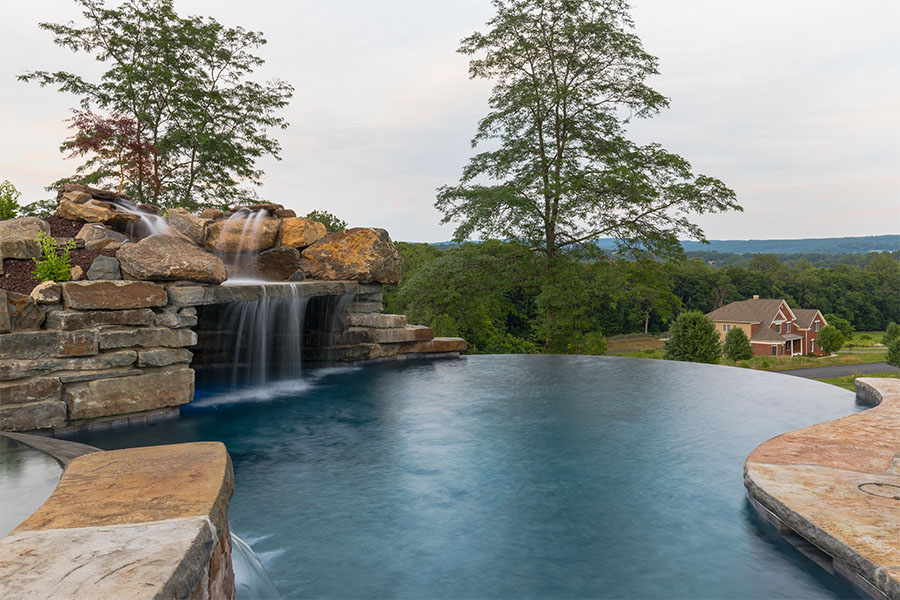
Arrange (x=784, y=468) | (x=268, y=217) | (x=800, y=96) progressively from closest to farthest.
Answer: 1. (x=784, y=468)
2. (x=268, y=217)
3. (x=800, y=96)

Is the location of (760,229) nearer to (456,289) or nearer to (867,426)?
(456,289)

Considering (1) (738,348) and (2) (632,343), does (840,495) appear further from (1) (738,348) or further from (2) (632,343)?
(2) (632,343)

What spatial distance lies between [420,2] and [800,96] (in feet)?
30.8

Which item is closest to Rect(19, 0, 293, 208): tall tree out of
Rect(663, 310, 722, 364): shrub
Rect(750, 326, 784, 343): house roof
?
Rect(663, 310, 722, 364): shrub

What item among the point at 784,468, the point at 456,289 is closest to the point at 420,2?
the point at 456,289

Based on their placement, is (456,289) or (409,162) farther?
(409,162)

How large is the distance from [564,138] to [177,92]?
10088 mm

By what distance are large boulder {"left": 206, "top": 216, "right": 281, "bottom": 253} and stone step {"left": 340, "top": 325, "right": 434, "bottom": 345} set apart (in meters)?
1.92

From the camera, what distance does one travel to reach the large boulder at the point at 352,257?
349 inches

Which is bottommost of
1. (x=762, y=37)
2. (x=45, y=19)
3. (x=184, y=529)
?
(x=184, y=529)

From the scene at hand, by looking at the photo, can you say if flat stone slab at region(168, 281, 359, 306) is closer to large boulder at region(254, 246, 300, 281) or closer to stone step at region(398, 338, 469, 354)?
large boulder at region(254, 246, 300, 281)

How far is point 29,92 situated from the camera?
13883mm

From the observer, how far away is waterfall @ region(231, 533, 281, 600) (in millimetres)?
2619

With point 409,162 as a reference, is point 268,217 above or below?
below
